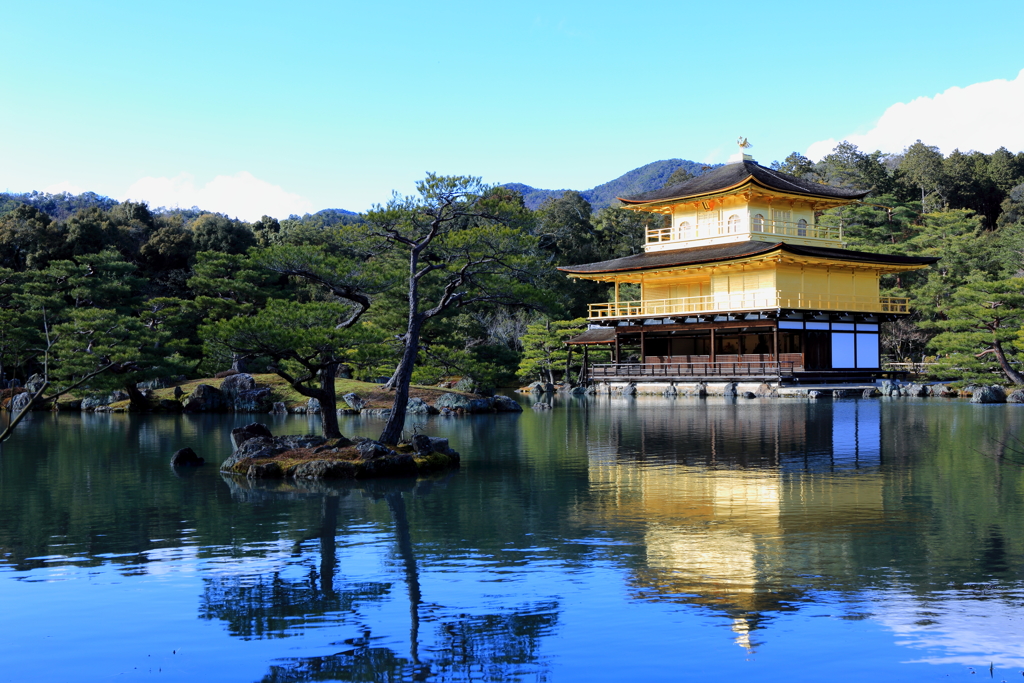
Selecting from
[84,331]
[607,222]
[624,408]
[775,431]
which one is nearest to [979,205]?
[607,222]

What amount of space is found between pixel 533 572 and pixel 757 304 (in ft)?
118

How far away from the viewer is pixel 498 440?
22109 millimetres

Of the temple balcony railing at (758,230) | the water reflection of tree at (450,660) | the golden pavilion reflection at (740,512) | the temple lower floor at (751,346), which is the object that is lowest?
the water reflection of tree at (450,660)

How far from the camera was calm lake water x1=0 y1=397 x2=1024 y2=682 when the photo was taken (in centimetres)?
644

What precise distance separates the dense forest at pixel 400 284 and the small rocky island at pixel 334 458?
1446 millimetres

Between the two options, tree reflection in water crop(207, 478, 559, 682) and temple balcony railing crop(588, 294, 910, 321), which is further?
temple balcony railing crop(588, 294, 910, 321)

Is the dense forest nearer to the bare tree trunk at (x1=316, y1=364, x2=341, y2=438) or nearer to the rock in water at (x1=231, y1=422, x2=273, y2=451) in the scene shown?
the bare tree trunk at (x1=316, y1=364, x2=341, y2=438)

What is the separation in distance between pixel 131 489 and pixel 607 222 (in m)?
62.4

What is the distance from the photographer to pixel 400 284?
1291 inches

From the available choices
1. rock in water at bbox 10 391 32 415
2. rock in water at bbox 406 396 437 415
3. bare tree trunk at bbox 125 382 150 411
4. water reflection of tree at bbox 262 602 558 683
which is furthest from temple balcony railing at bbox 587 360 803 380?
water reflection of tree at bbox 262 602 558 683

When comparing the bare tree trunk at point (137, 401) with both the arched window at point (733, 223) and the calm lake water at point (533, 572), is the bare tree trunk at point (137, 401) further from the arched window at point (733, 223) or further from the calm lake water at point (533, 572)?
the arched window at point (733, 223)

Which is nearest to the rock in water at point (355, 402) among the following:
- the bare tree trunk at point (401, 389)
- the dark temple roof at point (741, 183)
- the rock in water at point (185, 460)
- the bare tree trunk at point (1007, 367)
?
the rock in water at point (185, 460)

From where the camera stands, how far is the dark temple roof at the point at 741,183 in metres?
44.2

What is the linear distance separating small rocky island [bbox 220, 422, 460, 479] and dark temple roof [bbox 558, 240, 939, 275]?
24.6m
